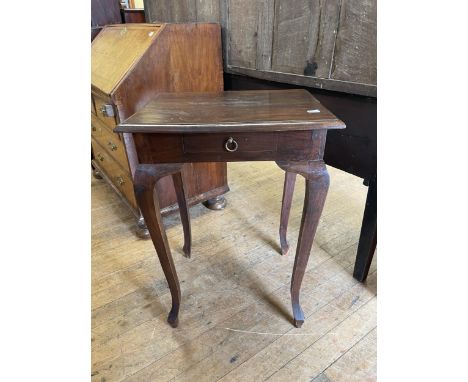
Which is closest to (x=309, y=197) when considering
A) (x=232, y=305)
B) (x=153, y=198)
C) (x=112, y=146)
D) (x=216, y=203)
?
(x=153, y=198)

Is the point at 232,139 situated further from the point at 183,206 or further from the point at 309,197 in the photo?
the point at 183,206

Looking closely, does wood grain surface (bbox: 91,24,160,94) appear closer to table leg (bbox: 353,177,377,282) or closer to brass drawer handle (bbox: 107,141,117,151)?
brass drawer handle (bbox: 107,141,117,151)

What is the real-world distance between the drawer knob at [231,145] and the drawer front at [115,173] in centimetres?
90

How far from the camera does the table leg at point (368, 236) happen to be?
1.19 meters

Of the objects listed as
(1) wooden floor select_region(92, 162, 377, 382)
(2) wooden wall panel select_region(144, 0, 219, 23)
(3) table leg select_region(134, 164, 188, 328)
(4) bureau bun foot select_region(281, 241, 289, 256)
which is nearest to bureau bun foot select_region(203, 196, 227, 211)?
(1) wooden floor select_region(92, 162, 377, 382)

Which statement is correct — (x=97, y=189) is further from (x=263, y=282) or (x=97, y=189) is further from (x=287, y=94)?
(x=287, y=94)

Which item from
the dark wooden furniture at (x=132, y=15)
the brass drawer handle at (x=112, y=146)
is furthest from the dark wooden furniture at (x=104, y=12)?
the brass drawer handle at (x=112, y=146)

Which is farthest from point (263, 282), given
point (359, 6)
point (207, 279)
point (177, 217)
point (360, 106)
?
point (359, 6)

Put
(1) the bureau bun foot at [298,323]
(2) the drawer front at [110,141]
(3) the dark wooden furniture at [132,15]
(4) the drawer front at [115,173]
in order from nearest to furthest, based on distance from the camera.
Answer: (1) the bureau bun foot at [298,323] → (2) the drawer front at [110,141] → (4) the drawer front at [115,173] → (3) the dark wooden furniture at [132,15]

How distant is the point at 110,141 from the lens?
1.66 metres

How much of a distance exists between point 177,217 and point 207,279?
577 mm

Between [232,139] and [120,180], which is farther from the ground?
[232,139]

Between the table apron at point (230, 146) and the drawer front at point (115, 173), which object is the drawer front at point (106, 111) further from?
the table apron at point (230, 146)

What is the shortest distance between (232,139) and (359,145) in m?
0.55
